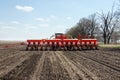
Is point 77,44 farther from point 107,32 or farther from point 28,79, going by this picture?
point 107,32

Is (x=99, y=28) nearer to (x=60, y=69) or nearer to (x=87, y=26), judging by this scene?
(x=87, y=26)

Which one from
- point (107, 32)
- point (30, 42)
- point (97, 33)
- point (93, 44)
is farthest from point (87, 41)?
point (97, 33)

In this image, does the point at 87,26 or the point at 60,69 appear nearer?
the point at 60,69

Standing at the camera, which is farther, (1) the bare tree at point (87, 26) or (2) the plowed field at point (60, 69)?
(1) the bare tree at point (87, 26)

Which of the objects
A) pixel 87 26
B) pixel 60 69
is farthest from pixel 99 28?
pixel 60 69

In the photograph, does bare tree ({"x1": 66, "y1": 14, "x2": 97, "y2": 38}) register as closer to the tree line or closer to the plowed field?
the tree line

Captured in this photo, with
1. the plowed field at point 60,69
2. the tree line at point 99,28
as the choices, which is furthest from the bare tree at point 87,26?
the plowed field at point 60,69

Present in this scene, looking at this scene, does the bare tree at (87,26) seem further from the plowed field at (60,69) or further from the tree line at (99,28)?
the plowed field at (60,69)

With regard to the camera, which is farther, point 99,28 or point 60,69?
point 99,28

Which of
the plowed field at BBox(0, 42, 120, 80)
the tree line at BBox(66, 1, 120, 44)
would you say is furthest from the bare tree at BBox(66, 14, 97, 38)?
the plowed field at BBox(0, 42, 120, 80)

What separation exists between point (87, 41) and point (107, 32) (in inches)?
1664

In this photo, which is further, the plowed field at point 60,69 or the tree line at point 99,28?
the tree line at point 99,28

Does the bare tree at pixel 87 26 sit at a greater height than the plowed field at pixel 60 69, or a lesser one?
greater

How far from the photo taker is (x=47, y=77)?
429 inches
